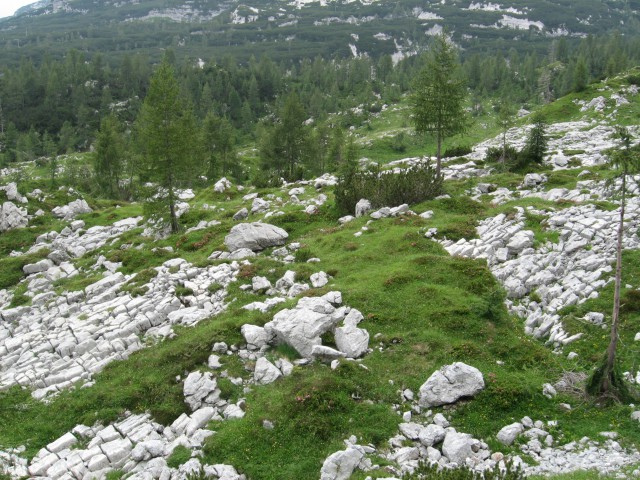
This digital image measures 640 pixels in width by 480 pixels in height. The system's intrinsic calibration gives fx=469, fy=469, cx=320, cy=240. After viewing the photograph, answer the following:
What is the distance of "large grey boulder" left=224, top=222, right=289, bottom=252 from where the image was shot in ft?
104

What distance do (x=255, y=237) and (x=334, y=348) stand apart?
14.4 meters

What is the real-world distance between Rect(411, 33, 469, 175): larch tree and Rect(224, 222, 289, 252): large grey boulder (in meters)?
16.4

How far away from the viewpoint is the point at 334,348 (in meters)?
19.2

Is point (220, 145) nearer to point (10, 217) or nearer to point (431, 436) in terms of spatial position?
point (10, 217)

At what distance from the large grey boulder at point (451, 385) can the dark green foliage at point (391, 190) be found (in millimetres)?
21178

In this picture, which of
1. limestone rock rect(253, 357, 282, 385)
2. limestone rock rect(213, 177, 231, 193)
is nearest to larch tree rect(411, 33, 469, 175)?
limestone rock rect(213, 177, 231, 193)

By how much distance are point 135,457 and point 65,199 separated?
146ft

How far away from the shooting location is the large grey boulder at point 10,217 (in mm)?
44094

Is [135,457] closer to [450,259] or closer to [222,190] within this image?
[450,259]

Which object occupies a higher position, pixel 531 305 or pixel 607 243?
pixel 607 243

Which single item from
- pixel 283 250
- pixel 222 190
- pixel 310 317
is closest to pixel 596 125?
pixel 222 190

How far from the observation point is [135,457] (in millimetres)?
15094

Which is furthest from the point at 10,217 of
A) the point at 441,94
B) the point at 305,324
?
the point at 441,94

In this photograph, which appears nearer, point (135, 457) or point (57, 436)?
point (135, 457)
